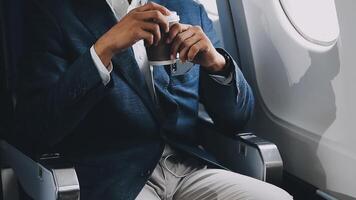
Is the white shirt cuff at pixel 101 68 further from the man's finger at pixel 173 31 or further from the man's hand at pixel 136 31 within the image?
the man's finger at pixel 173 31

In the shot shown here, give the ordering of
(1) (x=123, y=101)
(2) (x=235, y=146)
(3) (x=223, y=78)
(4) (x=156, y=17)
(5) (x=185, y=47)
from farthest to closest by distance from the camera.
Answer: (2) (x=235, y=146)
(3) (x=223, y=78)
(1) (x=123, y=101)
(5) (x=185, y=47)
(4) (x=156, y=17)

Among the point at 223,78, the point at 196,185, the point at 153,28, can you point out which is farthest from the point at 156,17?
the point at 196,185

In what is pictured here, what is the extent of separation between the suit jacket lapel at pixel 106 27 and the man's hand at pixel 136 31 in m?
0.16

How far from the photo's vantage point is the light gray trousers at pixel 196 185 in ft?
5.30

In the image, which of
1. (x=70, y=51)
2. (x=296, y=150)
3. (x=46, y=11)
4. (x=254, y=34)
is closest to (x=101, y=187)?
(x=70, y=51)

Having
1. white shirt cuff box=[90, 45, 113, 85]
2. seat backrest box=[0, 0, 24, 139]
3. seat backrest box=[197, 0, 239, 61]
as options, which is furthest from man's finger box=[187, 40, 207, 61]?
seat backrest box=[197, 0, 239, 61]

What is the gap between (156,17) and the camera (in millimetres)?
1381

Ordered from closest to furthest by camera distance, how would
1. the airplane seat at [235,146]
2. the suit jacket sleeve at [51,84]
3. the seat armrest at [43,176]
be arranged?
the seat armrest at [43,176], the suit jacket sleeve at [51,84], the airplane seat at [235,146]

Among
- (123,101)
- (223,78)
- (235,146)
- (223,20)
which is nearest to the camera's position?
(123,101)

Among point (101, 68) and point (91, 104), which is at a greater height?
point (101, 68)

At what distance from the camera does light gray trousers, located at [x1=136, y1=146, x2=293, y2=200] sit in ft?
5.30

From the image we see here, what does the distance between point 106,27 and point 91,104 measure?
270mm

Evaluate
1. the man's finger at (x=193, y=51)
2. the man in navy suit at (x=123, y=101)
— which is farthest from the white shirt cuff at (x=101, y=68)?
the man's finger at (x=193, y=51)

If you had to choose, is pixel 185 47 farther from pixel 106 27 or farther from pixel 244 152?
pixel 244 152
